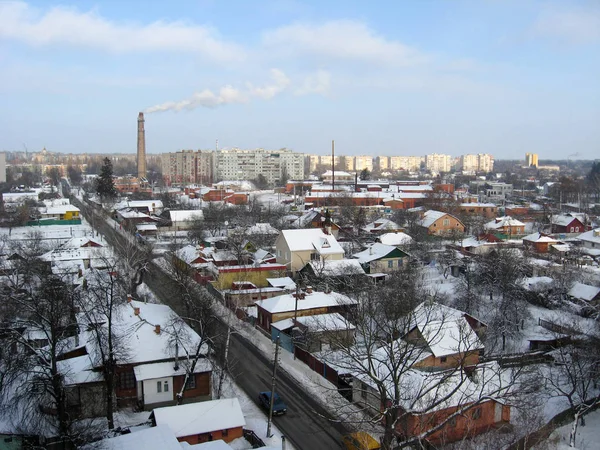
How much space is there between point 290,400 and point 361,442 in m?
2.85

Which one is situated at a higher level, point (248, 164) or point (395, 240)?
point (248, 164)

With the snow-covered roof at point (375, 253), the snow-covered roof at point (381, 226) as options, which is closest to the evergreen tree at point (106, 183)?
the snow-covered roof at point (381, 226)

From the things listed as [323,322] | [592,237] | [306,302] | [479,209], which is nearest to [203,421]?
[323,322]

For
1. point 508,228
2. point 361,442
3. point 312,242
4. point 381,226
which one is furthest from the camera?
point 381,226

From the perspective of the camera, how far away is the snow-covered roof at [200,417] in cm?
1013

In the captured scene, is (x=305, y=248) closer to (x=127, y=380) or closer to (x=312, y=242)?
(x=312, y=242)

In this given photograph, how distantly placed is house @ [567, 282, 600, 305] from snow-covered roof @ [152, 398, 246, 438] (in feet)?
43.3

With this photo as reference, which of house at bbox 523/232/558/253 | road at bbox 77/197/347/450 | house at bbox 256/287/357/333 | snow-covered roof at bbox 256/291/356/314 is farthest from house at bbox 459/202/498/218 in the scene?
road at bbox 77/197/347/450

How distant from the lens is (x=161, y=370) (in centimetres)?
1220

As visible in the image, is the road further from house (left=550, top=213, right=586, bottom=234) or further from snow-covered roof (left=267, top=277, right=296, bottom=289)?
house (left=550, top=213, right=586, bottom=234)

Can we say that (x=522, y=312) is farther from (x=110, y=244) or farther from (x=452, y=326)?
(x=110, y=244)

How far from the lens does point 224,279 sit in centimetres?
2092

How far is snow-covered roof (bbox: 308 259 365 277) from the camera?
69.1 feet

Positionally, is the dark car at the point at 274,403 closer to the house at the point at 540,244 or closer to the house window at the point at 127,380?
the house window at the point at 127,380
